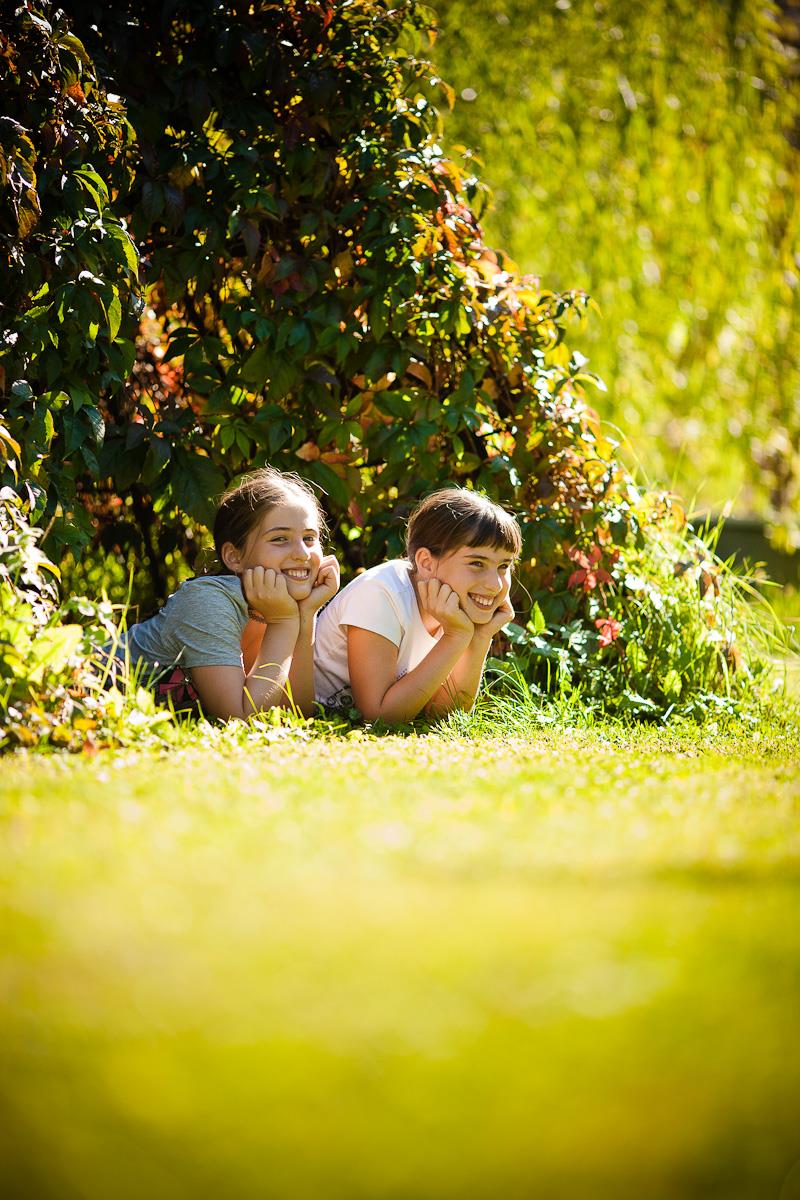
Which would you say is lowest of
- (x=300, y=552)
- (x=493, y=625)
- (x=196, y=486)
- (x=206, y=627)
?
(x=206, y=627)

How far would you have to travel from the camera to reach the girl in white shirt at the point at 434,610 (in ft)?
10.9

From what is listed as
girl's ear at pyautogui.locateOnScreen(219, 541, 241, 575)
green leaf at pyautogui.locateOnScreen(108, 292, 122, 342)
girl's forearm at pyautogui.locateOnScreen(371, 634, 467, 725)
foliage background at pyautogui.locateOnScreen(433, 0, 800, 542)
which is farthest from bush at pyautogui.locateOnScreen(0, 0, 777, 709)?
foliage background at pyautogui.locateOnScreen(433, 0, 800, 542)

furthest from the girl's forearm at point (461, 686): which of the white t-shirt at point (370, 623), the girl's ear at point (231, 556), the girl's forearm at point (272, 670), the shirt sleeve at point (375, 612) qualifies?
the girl's ear at point (231, 556)

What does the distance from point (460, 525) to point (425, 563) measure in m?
0.19

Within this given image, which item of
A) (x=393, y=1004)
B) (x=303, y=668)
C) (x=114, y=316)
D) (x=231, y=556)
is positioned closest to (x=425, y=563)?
(x=303, y=668)

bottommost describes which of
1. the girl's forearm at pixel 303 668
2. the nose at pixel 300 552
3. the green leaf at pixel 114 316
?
the girl's forearm at pixel 303 668

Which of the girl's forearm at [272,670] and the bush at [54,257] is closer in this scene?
the bush at [54,257]

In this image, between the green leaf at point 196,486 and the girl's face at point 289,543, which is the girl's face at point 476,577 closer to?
the girl's face at point 289,543

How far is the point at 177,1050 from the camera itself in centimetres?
118

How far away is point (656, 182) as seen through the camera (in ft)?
25.7

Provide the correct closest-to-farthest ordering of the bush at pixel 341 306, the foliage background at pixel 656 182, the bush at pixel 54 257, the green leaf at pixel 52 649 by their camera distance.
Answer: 1. the green leaf at pixel 52 649
2. the bush at pixel 54 257
3. the bush at pixel 341 306
4. the foliage background at pixel 656 182

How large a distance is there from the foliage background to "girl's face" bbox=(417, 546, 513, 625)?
4.63 meters

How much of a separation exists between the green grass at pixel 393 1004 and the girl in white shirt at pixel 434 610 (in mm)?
1380

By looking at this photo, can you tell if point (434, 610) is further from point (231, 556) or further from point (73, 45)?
point (73, 45)
